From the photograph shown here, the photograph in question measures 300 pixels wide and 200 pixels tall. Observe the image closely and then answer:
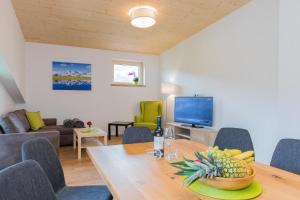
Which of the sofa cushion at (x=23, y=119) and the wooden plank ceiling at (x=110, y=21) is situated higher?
the wooden plank ceiling at (x=110, y=21)

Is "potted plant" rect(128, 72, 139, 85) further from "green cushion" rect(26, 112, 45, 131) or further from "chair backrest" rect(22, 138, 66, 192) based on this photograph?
"chair backrest" rect(22, 138, 66, 192)

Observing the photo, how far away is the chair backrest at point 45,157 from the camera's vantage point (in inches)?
55.0

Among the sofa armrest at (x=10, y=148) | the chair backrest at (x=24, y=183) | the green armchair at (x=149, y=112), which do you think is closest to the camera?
the chair backrest at (x=24, y=183)

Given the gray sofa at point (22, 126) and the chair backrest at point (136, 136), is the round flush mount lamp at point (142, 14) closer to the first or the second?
the chair backrest at point (136, 136)

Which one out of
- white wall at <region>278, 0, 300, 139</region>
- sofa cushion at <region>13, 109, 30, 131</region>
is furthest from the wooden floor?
white wall at <region>278, 0, 300, 139</region>

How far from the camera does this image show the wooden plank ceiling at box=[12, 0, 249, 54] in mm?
3264

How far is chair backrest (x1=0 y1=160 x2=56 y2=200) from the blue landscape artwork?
4795mm

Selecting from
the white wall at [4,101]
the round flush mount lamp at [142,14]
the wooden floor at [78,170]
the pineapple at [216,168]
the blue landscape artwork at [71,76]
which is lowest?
the wooden floor at [78,170]

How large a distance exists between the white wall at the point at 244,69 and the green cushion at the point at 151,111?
58.3 inches

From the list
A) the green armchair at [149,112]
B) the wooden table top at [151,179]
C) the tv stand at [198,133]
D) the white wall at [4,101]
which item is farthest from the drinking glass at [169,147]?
the green armchair at [149,112]

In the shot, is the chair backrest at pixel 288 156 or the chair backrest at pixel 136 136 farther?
the chair backrest at pixel 136 136

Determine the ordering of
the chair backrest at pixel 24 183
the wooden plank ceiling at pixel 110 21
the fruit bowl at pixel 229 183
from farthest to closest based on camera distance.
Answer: the wooden plank ceiling at pixel 110 21 → the fruit bowl at pixel 229 183 → the chair backrest at pixel 24 183

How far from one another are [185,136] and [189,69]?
1538 mm

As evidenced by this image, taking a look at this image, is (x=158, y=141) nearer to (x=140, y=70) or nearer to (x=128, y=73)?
(x=128, y=73)
